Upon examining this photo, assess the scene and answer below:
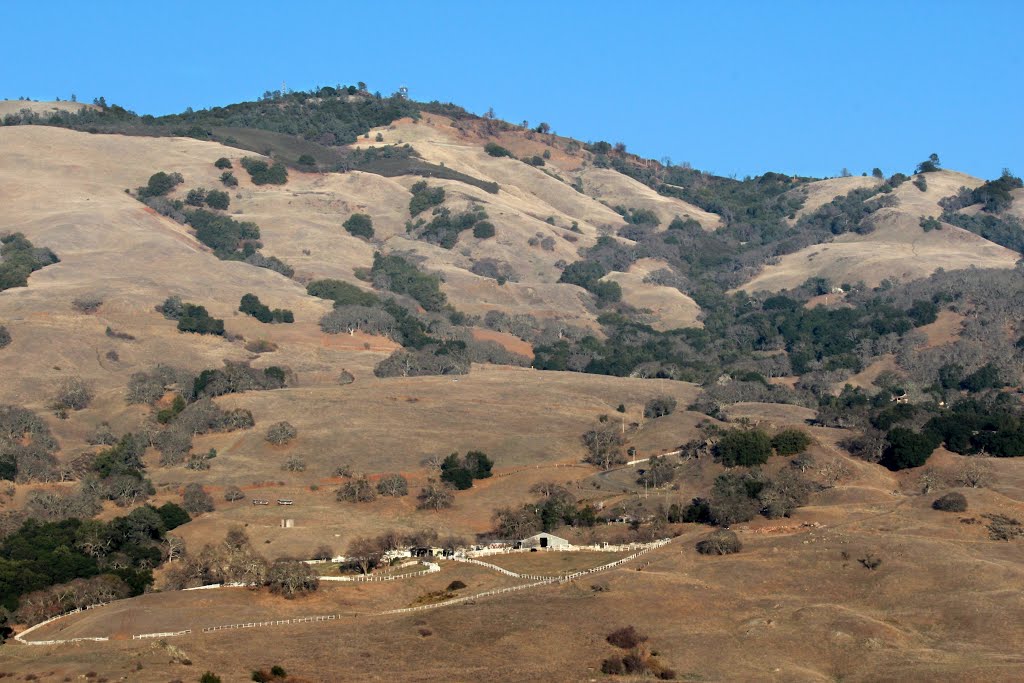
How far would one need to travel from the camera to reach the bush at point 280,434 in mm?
129750

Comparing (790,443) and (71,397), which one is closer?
(790,443)

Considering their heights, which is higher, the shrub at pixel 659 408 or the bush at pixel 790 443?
the shrub at pixel 659 408

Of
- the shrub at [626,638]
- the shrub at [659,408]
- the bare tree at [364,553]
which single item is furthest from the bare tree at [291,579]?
the shrub at [659,408]

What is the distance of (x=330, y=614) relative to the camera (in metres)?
84.8

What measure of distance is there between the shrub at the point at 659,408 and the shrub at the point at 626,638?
2813 inches

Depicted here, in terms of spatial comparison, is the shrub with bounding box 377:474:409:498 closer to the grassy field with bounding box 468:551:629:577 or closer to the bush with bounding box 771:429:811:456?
the grassy field with bounding box 468:551:629:577

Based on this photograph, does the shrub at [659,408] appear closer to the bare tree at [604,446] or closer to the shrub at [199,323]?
the bare tree at [604,446]

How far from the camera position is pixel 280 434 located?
427ft

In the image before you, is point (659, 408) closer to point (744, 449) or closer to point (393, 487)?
point (744, 449)

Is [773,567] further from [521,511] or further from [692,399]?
[692,399]

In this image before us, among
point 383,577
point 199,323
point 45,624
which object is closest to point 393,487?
point 383,577

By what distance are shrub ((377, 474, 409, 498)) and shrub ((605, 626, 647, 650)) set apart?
42.7 meters

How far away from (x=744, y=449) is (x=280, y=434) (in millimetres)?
37696

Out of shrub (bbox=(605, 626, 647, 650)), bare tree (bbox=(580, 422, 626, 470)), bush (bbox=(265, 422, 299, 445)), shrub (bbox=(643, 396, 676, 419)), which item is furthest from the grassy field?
shrub (bbox=(643, 396, 676, 419))
